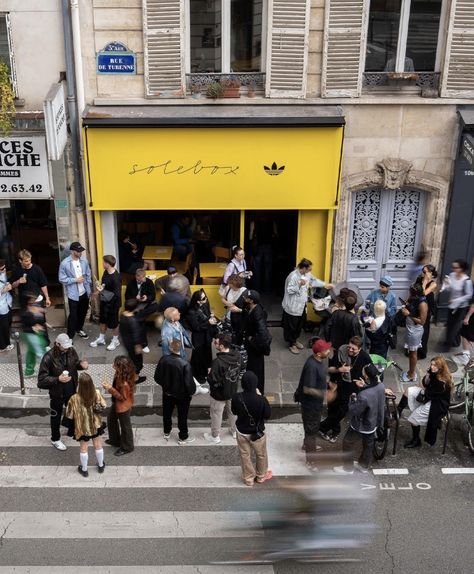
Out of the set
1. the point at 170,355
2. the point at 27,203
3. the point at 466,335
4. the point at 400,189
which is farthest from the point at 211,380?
the point at 27,203

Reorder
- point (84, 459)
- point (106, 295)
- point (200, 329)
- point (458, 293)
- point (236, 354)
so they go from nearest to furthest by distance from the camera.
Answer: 1. point (84, 459)
2. point (236, 354)
3. point (200, 329)
4. point (458, 293)
5. point (106, 295)

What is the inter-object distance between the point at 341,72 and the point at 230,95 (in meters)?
1.95

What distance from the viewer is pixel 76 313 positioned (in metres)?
11.8

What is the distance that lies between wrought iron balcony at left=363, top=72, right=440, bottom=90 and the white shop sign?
522cm

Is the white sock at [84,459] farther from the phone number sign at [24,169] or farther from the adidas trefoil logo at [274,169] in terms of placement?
the adidas trefoil logo at [274,169]

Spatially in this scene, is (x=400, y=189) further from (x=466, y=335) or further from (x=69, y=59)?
(x=69, y=59)

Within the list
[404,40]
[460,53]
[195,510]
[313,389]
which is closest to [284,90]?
[404,40]

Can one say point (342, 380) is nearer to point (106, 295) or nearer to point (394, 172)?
point (106, 295)

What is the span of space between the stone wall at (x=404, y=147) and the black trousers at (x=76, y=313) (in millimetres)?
4784

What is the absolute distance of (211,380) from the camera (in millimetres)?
8508

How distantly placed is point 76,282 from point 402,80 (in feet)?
21.9

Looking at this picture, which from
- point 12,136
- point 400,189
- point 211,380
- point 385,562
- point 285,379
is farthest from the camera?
point 400,189

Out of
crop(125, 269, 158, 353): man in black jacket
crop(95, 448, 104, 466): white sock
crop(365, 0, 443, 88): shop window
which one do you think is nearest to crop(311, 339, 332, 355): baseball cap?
crop(95, 448, 104, 466): white sock

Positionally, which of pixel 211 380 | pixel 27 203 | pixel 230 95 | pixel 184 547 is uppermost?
pixel 230 95
